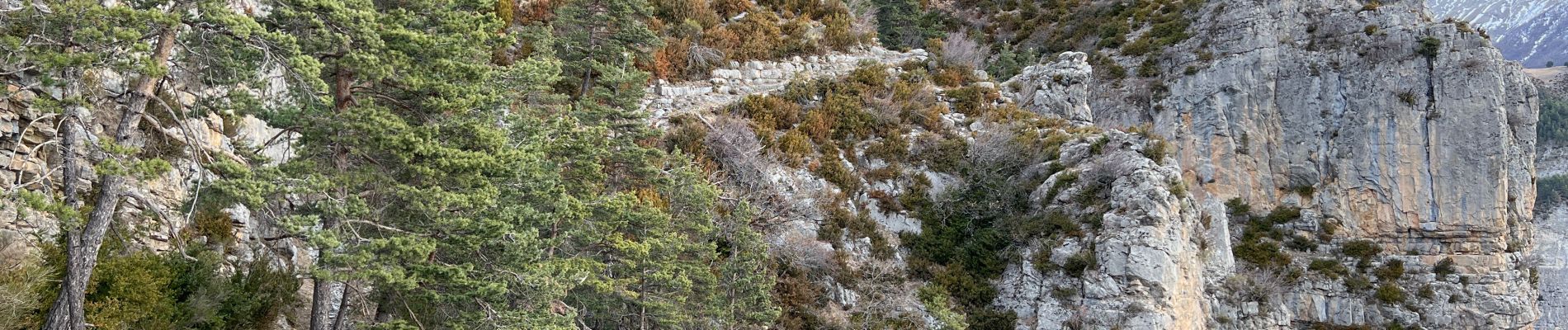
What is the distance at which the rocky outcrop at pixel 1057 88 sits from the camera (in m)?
20.9

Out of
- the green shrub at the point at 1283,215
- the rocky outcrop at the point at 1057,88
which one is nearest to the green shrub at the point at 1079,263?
the rocky outcrop at the point at 1057,88

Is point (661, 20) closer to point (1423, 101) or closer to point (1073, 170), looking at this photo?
point (1073, 170)

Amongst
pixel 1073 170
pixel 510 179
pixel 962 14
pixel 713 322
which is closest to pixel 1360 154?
pixel 962 14

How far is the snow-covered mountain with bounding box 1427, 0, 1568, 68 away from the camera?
109625 millimetres

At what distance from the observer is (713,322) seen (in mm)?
10789

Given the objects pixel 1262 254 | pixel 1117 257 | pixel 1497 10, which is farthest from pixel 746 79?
pixel 1497 10

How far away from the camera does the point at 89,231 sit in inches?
Answer: 245

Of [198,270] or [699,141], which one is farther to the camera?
[699,141]

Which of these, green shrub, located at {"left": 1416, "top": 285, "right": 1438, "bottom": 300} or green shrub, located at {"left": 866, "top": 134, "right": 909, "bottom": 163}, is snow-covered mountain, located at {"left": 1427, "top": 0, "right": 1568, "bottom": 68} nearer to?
green shrub, located at {"left": 1416, "top": 285, "right": 1438, "bottom": 300}

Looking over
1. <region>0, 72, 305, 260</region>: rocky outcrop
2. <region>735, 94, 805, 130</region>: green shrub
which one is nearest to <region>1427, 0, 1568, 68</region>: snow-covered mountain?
<region>735, 94, 805, 130</region>: green shrub

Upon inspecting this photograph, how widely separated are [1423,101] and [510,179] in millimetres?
31193

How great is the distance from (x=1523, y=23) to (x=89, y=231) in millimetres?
167877

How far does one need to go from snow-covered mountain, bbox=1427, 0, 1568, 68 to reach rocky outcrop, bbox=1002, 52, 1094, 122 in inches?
4508

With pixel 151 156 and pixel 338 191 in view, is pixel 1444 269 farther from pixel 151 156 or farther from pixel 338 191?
pixel 151 156
